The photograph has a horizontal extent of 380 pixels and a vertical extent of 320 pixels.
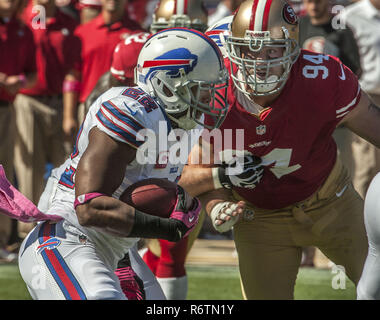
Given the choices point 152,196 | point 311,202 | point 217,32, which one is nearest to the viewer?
point 152,196

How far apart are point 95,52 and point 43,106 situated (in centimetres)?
63

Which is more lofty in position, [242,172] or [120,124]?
[120,124]

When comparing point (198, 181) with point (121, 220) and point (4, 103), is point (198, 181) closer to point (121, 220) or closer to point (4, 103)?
point (121, 220)

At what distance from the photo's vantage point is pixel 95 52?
6930 mm

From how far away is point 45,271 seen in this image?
10.4 ft

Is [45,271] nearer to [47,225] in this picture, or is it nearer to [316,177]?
[47,225]

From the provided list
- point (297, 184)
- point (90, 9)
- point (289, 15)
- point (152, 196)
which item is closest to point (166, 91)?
point (152, 196)

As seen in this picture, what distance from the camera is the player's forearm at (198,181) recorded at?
159 inches

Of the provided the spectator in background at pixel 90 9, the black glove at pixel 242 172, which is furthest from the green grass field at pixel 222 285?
the spectator in background at pixel 90 9

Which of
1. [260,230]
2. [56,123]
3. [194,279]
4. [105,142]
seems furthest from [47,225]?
[56,123]

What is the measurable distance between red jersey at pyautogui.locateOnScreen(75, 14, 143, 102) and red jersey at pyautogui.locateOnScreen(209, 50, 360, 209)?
3076mm

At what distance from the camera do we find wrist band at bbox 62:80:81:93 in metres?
6.82

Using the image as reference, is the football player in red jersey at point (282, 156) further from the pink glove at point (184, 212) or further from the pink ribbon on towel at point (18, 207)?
the pink ribbon on towel at point (18, 207)

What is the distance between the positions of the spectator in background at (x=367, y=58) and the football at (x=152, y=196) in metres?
3.52
